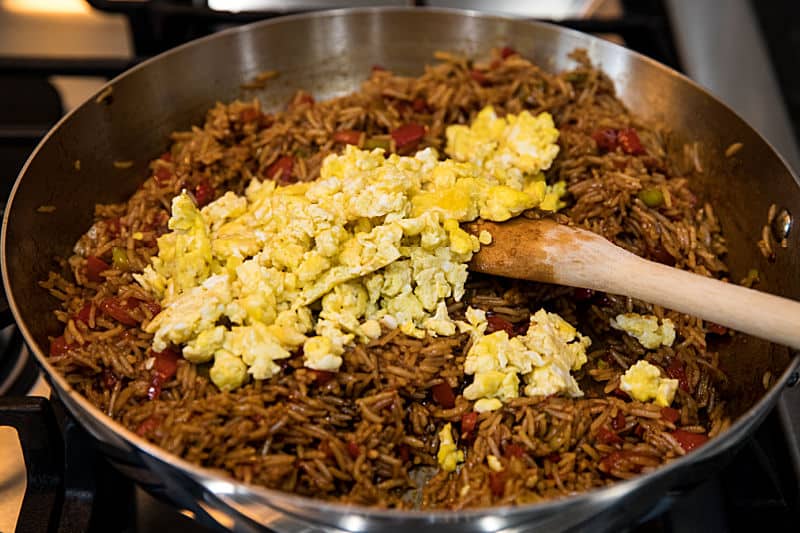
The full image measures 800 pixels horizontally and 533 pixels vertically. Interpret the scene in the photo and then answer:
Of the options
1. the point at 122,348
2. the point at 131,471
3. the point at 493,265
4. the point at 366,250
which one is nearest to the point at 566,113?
the point at 493,265

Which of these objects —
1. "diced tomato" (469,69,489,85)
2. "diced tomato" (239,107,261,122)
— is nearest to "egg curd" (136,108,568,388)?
"diced tomato" (239,107,261,122)

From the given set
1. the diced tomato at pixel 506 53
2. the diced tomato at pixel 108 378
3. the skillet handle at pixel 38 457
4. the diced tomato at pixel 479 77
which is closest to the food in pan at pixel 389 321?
the diced tomato at pixel 108 378

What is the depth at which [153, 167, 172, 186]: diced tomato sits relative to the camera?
2.74 meters

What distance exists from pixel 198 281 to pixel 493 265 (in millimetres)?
901

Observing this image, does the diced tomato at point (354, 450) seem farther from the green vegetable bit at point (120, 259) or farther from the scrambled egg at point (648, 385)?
the green vegetable bit at point (120, 259)

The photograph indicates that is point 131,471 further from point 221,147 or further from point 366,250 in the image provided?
point 221,147

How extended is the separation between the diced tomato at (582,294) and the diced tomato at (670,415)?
1.54 ft

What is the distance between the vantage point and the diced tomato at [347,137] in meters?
2.85

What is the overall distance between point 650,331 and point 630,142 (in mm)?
772

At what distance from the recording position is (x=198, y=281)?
92.2 inches

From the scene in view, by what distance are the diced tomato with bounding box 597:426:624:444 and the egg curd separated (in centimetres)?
15

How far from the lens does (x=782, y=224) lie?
2.42 m

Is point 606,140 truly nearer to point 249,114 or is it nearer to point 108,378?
point 249,114

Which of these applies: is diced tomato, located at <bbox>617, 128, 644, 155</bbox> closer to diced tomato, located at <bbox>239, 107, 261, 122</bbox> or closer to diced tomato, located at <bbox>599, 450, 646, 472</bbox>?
diced tomato, located at <bbox>599, 450, 646, 472</bbox>
